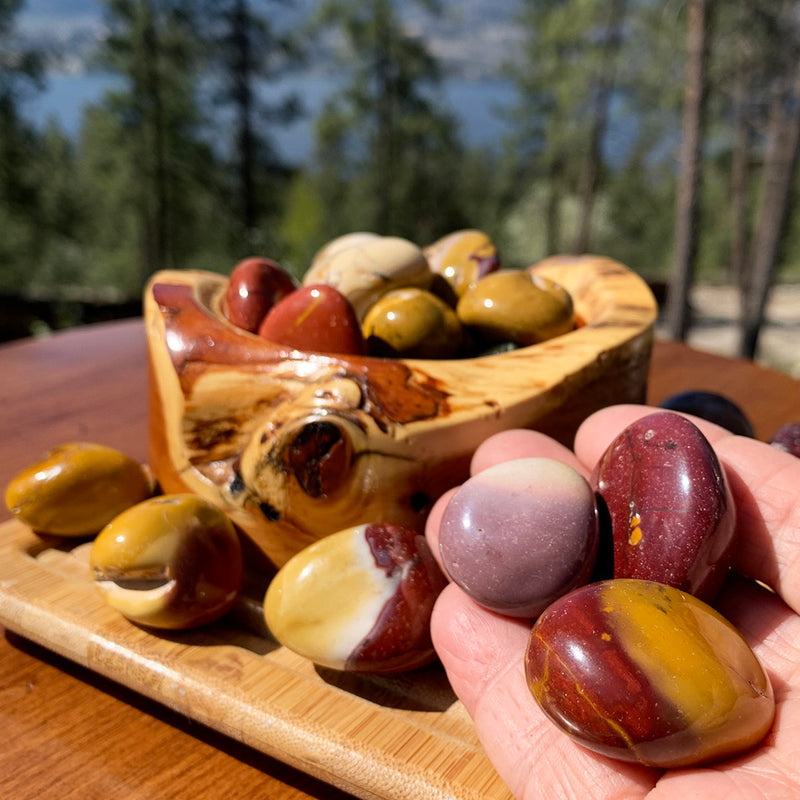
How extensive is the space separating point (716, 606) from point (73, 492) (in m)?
0.49

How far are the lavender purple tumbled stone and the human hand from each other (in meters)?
0.03

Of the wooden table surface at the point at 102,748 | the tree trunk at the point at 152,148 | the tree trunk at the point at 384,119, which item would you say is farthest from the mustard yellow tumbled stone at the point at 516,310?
the tree trunk at the point at 384,119

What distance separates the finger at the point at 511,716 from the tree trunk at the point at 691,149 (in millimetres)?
2060

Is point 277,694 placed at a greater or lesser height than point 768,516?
lesser

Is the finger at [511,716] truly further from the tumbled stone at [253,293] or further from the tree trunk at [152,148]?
the tree trunk at [152,148]

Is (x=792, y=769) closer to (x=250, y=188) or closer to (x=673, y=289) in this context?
(x=673, y=289)

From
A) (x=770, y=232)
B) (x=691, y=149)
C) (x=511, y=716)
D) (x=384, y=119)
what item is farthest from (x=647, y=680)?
(x=384, y=119)

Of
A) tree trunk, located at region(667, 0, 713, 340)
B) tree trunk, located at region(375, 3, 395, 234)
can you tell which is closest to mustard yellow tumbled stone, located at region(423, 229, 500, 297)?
tree trunk, located at region(667, 0, 713, 340)

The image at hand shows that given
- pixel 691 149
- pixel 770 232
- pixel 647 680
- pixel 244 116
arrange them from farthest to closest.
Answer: pixel 244 116, pixel 770 232, pixel 691 149, pixel 647 680

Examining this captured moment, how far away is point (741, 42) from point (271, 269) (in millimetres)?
3268

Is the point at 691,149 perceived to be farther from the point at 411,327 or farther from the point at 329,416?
the point at 329,416

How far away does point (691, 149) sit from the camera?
7.48ft

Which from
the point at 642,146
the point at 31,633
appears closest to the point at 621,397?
the point at 31,633

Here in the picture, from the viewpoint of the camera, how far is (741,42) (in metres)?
3.31
